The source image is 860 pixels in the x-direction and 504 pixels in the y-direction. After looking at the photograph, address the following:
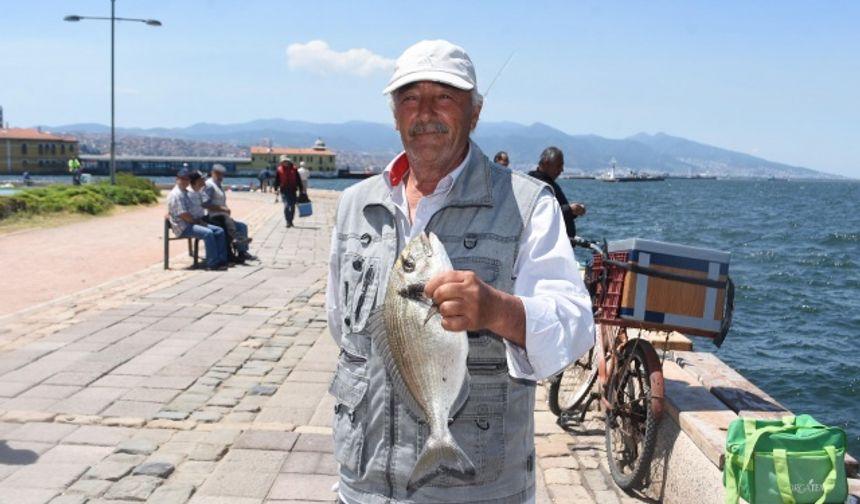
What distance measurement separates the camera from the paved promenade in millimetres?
4797

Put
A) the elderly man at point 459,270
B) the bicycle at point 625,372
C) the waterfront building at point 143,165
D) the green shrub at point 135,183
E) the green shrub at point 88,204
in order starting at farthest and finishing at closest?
the waterfront building at point 143,165, the green shrub at point 135,183, the green shrub at point 88,204, the bicycle at point 625,372, the elderly man at point 459,270

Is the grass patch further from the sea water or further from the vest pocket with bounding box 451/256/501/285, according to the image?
the vest pocket with bounding box 451/256/501/285

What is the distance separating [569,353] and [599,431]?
14.1ft

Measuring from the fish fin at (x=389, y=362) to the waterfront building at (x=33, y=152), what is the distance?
107 metres

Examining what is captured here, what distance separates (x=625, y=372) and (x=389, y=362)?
139 inches

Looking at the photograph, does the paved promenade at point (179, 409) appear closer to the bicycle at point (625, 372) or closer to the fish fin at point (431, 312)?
the bicycle at point (625, 372)

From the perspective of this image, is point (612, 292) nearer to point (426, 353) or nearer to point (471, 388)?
point (471, 388)

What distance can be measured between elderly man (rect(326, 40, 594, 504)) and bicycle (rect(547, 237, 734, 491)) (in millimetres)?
2638

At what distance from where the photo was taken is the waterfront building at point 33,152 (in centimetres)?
Answer: 9831

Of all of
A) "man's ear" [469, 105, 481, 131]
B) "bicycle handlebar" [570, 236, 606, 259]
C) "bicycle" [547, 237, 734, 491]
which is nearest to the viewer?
"man's ear" [469, 105, 481, 131]

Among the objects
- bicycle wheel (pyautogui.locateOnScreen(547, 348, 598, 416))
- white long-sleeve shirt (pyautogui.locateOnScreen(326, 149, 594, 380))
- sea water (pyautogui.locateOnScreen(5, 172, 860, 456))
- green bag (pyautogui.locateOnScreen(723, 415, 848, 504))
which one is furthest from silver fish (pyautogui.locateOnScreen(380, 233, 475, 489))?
sea water (pyautogui.locateOnScreen(5, 172, 860, 456))

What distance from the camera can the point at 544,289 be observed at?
2.07 metres

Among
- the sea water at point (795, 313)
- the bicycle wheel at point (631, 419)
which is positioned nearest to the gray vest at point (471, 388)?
the bicycle wheel at point (631, 419)

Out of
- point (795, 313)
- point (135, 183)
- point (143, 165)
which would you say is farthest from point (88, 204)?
point (143, 165)
